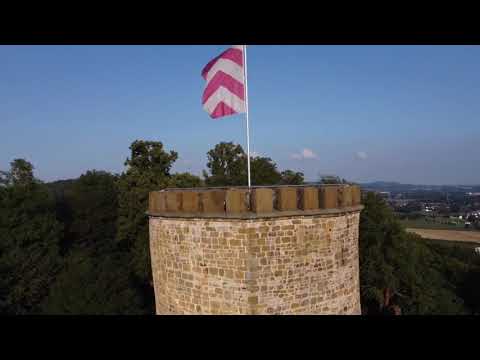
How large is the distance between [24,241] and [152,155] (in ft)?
30.0

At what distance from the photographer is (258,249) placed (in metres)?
5.55

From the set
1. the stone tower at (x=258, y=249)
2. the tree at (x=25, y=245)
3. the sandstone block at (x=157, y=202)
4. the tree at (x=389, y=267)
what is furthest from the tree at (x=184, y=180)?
the stone tower at (x=258, y=249)

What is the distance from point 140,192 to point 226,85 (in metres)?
17.2

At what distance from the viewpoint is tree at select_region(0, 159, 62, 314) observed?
63.2 ft

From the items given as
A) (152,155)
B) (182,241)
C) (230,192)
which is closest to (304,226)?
(230,192)

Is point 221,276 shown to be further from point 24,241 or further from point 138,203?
point 24,241

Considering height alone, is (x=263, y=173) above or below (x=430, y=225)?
above

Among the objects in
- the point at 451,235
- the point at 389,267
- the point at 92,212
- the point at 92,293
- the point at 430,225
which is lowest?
the point at 451,235

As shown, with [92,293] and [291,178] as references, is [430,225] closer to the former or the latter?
[291,178]

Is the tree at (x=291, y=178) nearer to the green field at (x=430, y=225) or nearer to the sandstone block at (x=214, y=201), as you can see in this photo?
the sandstone block at (x=214, y=201)

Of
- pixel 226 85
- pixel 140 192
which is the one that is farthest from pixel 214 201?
pixel 140 192

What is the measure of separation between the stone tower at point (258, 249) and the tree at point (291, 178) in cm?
1917

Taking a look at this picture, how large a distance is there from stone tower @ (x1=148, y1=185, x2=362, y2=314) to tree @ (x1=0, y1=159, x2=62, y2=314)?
56.2 feet
